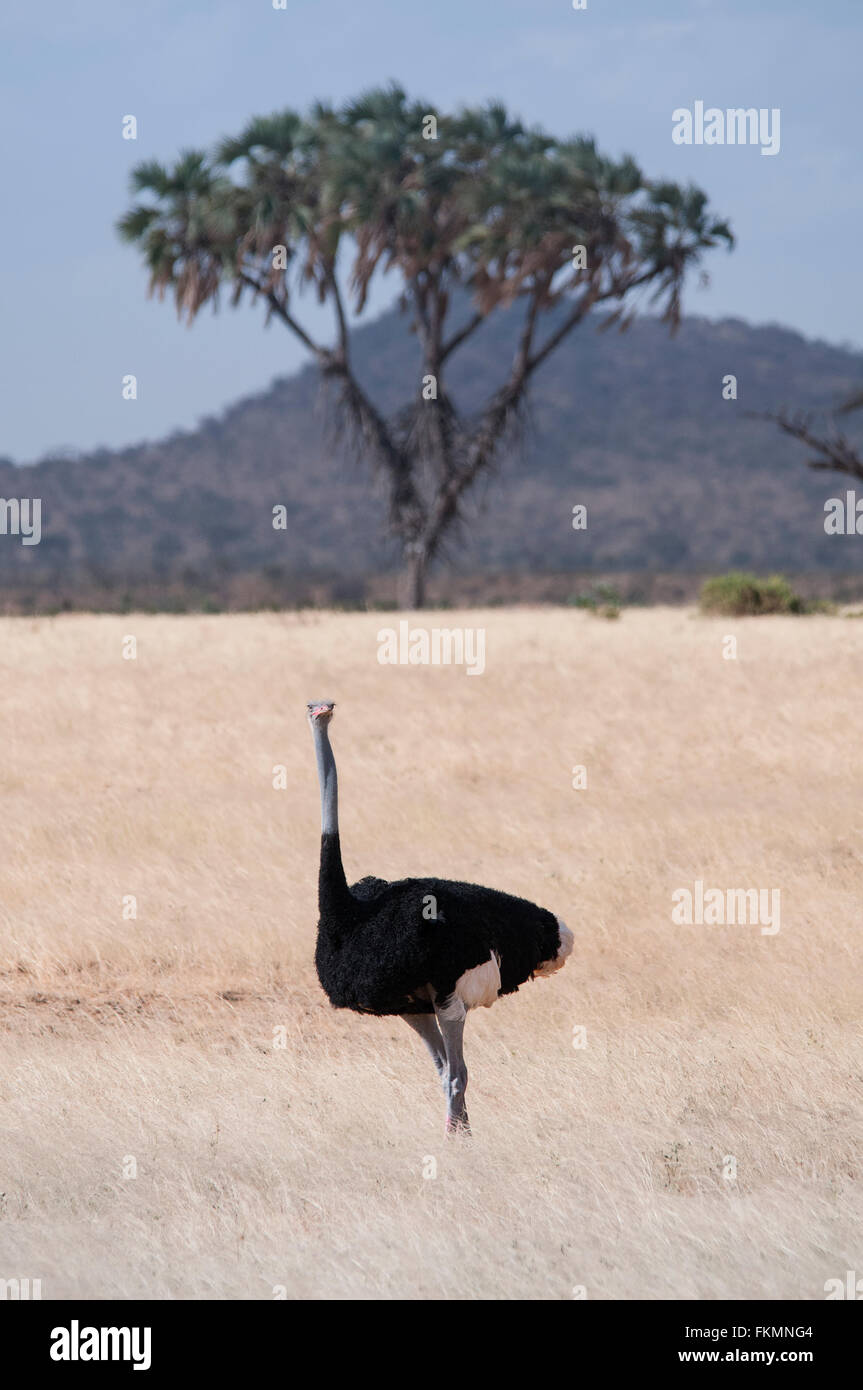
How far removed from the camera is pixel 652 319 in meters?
180

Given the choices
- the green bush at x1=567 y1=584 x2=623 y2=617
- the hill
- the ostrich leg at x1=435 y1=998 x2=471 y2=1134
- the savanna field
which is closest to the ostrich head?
the ostrich leg at x1=435 y1=998 x2=471 y2=1134

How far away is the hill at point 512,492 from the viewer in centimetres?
9969

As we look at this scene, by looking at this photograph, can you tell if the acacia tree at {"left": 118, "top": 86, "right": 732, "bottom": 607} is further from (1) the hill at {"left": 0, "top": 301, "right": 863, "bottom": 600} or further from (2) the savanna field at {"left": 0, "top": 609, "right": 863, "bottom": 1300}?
(1) the hill at {"left": 0, "top": 301, "right": 863, "bottom": 600}

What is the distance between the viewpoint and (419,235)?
126 feet

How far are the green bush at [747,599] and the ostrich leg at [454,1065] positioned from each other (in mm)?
25805

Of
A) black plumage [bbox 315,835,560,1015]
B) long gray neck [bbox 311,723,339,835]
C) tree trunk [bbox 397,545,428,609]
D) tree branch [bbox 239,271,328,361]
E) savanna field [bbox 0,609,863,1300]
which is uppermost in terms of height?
tree branch [bbox 239,271,328,361]

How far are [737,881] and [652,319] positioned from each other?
173566mm

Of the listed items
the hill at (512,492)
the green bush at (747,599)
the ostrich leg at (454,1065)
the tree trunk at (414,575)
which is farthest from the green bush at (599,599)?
the hill at (512,492)

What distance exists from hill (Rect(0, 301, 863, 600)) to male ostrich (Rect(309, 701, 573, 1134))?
63.9m

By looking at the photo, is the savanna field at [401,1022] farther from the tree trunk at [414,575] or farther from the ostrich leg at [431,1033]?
the tree trunk at [414,575]

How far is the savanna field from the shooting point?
6.35 meters

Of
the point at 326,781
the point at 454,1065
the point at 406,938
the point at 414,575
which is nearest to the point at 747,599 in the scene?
the point at 414,575

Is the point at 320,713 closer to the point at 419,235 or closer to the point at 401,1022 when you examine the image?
the point at 401,1022
